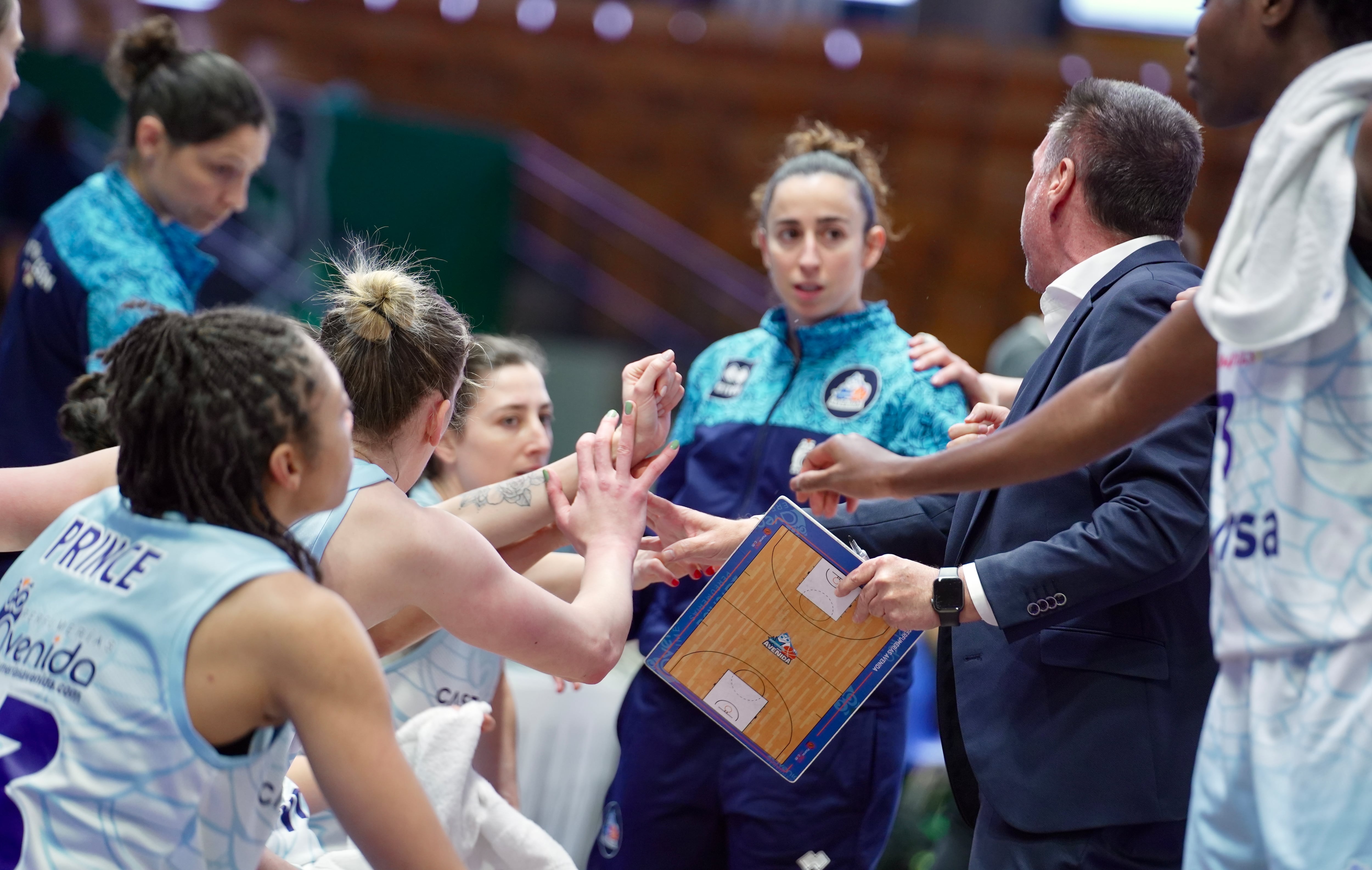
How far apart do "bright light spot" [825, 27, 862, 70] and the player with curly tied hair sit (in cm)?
505

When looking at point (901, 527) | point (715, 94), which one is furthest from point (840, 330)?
point (715, 94)

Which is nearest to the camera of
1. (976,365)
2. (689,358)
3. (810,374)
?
(810,374)

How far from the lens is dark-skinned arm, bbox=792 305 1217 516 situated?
4.60 ft

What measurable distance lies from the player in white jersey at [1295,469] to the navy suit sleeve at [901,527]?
2.86 feet

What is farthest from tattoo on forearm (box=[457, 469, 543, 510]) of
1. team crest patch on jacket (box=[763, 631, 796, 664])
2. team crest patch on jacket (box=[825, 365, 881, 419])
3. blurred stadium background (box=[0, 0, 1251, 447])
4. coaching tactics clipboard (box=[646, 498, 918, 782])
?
blurred stadium background (box=[0, 0, 1251, 447])

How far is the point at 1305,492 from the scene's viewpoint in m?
1.27

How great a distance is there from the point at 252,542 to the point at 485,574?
0.48m

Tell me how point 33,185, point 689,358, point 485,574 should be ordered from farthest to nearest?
point 689,358 → point 33,185 → point 485,574

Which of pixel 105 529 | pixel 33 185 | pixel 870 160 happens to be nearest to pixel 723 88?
pixel 33 185

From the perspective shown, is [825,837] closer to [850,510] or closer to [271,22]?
[850,510]

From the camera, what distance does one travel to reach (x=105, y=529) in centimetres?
139

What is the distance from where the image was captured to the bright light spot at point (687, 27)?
24.8ft

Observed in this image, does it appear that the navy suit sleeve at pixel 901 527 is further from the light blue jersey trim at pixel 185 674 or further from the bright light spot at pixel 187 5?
the bright light spot at pixel 187 5

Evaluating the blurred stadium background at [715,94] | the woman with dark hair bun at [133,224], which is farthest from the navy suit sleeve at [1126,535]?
the blurred stadium background at [715,94]
